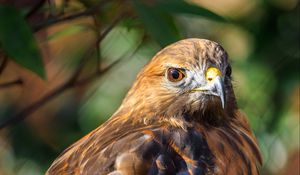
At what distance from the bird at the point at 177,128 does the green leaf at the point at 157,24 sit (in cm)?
14

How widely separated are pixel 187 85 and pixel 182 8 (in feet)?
1.26

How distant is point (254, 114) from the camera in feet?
20.1

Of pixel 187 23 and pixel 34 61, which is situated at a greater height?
pixel 34 61

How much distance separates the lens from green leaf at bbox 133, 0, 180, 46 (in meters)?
4.71

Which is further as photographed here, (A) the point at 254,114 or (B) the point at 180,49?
(A) the point at 254,114

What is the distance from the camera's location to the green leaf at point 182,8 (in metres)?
4.77

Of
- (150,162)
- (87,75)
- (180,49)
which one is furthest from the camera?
(87,75)

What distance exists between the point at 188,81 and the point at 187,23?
5.31 ft

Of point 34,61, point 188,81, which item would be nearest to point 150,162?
point 188,81

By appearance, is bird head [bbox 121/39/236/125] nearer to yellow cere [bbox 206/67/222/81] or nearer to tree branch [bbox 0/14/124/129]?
yellow cere [bbox 206/67/222/81]

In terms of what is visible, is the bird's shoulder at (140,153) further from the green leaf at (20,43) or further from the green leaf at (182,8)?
the green leaf at (182,8)

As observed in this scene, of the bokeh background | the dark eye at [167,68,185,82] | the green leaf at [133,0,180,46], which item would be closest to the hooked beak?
the dark eye at [167,68,185,82]

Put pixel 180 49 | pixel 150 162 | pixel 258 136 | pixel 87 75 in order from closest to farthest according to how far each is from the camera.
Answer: pixel 150 162
pixel 180 49
pixel 87 75
pixel 258 136

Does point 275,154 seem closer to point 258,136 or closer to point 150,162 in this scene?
point 258,136
